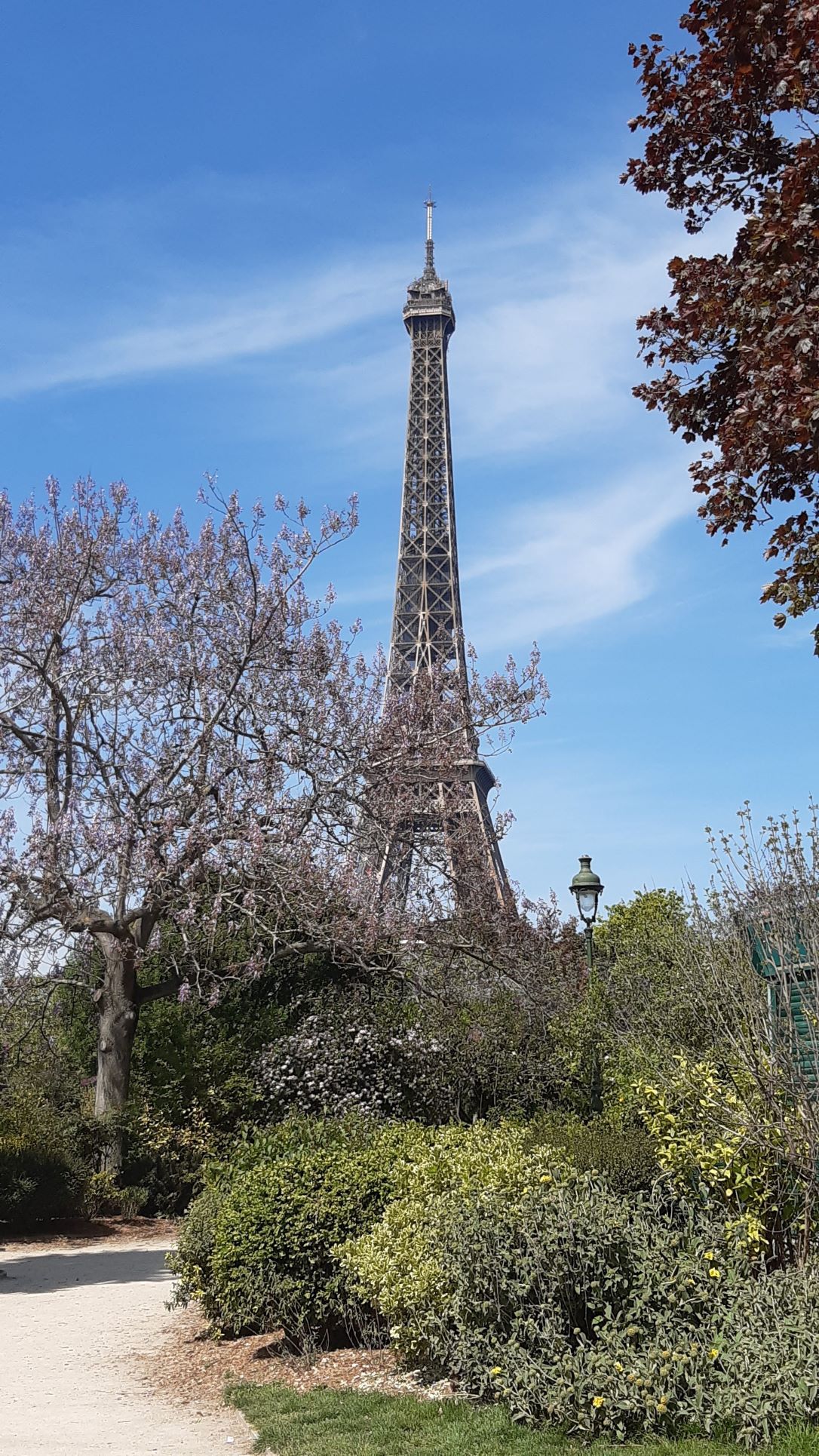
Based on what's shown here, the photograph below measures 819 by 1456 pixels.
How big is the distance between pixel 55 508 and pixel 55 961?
18.8 feet

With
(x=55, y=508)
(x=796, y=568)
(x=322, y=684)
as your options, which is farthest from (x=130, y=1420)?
(x=55, y=508)

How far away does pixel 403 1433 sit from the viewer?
19.0 feet

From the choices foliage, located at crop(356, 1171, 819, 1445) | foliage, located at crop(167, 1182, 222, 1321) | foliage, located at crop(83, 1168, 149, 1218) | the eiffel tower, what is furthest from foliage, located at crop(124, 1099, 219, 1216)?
the eiffel tower

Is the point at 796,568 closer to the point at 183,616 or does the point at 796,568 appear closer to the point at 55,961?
the point at 183,616

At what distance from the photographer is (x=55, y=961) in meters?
15.3

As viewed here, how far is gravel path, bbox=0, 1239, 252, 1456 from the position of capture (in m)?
6.16

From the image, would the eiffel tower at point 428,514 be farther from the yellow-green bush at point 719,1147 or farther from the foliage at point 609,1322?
the foliage at point 609,1322

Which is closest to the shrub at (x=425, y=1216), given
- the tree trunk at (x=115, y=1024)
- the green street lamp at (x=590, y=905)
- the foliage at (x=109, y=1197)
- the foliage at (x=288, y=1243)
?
the foliage at (x=288, y=1243)

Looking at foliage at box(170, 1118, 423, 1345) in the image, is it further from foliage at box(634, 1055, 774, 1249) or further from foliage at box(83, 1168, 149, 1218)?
foliage at box(83, 1168, 149, 1218)

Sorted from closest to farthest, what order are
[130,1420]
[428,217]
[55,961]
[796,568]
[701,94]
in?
1. [130,1420]
2. [796,568]
3. [701,94]
4. [55,961]
5. [428,217]

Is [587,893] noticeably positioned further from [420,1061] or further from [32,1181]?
[32,1181]

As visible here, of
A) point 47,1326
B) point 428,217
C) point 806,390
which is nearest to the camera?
point 806,390

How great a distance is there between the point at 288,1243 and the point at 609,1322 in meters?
2.46

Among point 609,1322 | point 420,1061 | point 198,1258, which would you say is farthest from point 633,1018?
point 609,1322
